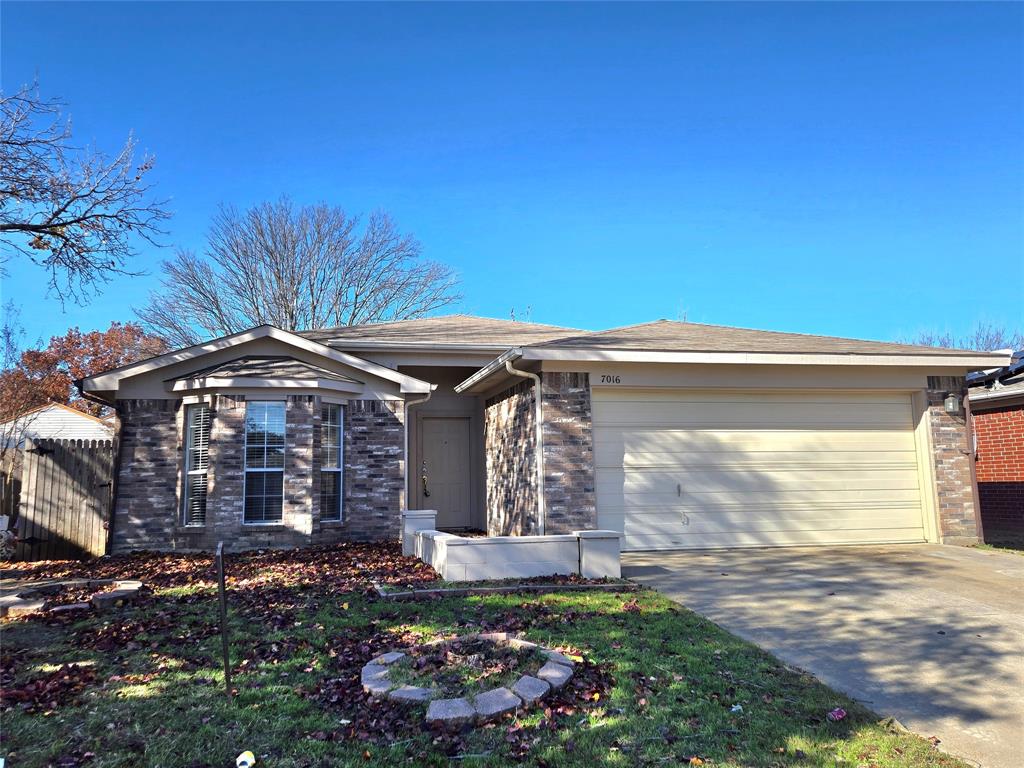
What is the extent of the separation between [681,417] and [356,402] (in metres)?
5.25

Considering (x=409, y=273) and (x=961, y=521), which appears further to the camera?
(x=409, y=273)

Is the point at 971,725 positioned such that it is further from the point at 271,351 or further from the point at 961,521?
the point at 271,351

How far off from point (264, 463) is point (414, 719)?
7.20 m

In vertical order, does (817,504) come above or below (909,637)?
above

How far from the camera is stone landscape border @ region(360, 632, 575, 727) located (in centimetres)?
354

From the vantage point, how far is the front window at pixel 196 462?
10.1 metres

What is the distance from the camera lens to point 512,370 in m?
9.66

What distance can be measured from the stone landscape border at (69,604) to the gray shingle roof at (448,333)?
5.85 metres

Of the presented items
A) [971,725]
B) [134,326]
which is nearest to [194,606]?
[971,725]

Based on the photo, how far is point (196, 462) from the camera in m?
10.2

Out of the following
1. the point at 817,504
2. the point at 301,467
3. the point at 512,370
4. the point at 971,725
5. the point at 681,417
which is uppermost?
the point at 512,370

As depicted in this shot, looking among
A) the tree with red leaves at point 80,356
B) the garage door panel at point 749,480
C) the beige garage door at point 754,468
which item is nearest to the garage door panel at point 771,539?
the beige garage door at point 754,468

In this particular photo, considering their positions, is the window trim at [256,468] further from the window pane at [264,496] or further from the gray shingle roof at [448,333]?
the gray shingle roof at [448,333]

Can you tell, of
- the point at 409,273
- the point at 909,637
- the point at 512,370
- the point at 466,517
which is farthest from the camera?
the point at 409,273
